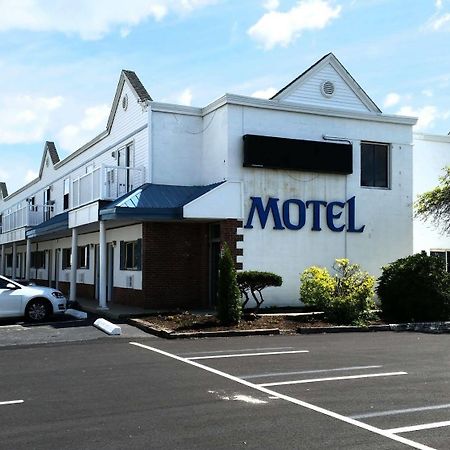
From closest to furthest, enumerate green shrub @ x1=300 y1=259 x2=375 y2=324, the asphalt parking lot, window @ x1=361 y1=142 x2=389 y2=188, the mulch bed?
the asphalt parking lot → the mulch bed → green shrub @ x1=300 y1=259 x2=375 y2=324 → window @ x1=361 y1=142 x2=389 y2=188

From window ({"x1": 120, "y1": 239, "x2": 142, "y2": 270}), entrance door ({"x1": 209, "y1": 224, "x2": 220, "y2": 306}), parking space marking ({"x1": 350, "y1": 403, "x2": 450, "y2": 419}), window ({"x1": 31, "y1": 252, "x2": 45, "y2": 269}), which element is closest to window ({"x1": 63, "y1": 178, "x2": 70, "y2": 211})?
window ({"x1": 31, "y1": 252, "x2": 45, "y2": 269})

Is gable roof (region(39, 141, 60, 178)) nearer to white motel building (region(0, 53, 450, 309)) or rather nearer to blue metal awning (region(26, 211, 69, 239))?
blue metal awning (region(26, 211, 69, 239))

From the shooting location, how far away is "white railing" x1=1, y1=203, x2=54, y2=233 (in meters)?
33.5

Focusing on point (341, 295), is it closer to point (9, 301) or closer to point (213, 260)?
point (213, 260)

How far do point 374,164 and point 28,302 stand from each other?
12456 millimetres

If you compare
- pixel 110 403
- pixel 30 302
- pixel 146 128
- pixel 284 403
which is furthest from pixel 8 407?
pixel 146 128

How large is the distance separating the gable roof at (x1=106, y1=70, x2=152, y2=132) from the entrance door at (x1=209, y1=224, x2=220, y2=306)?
192 inches

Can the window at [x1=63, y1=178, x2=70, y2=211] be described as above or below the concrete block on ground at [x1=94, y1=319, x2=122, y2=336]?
above

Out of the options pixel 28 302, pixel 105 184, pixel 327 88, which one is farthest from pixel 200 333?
pixel 327 88

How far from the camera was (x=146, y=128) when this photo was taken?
825 inches

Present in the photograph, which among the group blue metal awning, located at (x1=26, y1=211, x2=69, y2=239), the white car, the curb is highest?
blue metal awning, located at (x1=26, y1=211, x2=69, y2=239)

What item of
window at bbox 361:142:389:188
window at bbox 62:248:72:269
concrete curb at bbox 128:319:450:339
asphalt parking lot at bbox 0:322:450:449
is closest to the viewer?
asphalt parking lot at bbox 0:322:450:449

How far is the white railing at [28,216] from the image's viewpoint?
33531mm

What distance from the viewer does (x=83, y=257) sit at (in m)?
28.5
